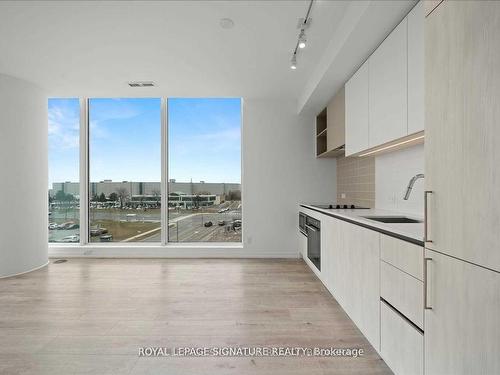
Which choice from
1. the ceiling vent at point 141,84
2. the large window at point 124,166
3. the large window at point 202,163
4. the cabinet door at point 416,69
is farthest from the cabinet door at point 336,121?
the large window at point 124,166

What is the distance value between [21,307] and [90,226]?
248 cm

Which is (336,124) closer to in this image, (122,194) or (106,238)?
(122,194)

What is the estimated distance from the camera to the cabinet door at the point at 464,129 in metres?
1.03

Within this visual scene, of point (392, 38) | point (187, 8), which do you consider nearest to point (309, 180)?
point (392, 38)

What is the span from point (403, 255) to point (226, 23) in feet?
8.18

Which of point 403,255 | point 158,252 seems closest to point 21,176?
point 158,252

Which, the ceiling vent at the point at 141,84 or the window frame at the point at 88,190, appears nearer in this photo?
the ceiling vent at the point at 141,84

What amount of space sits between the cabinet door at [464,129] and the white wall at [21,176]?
4979mm

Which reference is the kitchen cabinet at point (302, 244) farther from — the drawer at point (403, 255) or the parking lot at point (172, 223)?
the drawer at point (403, 255)

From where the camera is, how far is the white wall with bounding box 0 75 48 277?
4.14m

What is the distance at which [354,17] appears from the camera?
2.43 meters

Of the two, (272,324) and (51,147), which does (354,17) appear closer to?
(272,324)

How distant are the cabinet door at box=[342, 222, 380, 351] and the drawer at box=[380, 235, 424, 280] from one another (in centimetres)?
10

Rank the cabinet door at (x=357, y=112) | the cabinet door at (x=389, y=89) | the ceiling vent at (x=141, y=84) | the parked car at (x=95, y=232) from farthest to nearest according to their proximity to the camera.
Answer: the parked car at (x=95, y=232) → the ceiling vent at (x=141, y=84) → the cabinet door at (x=357, y=112) → the cabinet door at (x=389, y=89)
